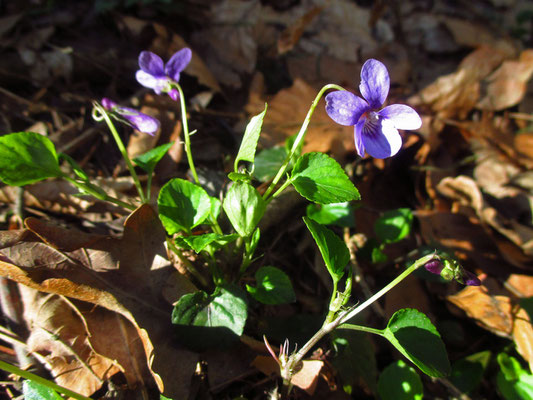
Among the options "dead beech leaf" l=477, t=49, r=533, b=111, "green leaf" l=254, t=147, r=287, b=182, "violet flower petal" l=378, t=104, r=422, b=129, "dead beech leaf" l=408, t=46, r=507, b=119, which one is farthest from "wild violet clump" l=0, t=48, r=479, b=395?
"dead beech leaf" l=477, t=49, r=533, b=111

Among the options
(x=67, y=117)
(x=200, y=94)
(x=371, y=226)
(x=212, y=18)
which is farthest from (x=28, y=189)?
(x=212, y=18)

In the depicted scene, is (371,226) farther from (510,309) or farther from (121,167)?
(121,167)

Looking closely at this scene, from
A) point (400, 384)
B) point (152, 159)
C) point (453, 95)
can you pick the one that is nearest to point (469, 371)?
point (400, 384)

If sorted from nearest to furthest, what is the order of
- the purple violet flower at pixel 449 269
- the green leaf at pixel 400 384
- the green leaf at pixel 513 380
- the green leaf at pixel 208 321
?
the purple violet flower at pixel 449 269 → the green leaf at pixel 208 321 → the green leaf at pixel 400 384 → the green leaf at pixel 513 380

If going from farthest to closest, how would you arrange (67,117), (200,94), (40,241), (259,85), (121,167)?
(259,85) → (200,94) → (67,117) → (121,167) → (40,241)

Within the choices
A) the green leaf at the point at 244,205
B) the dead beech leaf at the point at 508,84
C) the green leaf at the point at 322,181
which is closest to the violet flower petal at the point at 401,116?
the green leaf at the point at 322,181

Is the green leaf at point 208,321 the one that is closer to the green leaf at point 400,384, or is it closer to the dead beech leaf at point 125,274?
the dead beech leaf at point 125,274
